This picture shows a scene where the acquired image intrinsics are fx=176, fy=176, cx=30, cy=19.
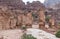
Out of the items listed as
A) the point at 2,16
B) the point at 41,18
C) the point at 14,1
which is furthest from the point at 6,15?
the point at 14,1

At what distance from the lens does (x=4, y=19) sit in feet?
92.0

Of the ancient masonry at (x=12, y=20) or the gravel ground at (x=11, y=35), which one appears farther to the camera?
the ancient masonry at (x=12, y=20)

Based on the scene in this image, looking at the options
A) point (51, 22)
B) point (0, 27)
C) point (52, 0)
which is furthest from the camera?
point (52, 0)

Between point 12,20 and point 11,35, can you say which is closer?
point 11,35

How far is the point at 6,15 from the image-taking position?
29.2 meters

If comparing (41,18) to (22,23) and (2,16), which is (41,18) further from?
(2,16)

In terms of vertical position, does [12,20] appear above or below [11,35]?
above

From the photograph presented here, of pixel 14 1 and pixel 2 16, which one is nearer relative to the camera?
pixel 2 16

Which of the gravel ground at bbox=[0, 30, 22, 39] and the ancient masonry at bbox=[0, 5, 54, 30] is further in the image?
the ancient masonry at bbox=[0, 5, 54, 30]

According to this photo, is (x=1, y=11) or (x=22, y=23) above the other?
(x=1, y=11)

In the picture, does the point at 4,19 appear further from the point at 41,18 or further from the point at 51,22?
the point at 51,22

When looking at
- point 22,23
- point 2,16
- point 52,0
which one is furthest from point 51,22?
point 52,0

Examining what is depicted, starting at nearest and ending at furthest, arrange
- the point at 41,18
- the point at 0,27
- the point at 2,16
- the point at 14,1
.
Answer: the point at 0,27, the point at 2,16, the point at 41,18, the point at 14,1

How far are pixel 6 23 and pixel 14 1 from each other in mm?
38727
